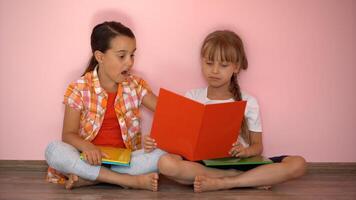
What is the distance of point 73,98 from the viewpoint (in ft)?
7.23

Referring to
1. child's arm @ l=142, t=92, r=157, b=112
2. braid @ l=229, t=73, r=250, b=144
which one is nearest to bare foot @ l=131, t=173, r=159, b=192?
child's arm @ l=142, t=92, r=157, b=112

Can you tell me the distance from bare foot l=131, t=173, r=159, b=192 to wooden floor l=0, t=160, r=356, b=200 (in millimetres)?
26

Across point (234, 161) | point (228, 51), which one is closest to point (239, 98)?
point (228, 51)

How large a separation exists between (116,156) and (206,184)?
0.38 m

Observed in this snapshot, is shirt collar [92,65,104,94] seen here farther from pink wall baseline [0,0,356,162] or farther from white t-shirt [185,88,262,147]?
white t-shirt [185,88,262,147]

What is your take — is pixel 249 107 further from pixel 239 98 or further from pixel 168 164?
pixel 168 164

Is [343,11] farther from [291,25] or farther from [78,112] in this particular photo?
[78,112]

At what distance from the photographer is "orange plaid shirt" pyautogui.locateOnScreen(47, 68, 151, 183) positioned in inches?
87.0

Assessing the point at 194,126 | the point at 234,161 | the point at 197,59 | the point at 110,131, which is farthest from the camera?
the point at 197,59

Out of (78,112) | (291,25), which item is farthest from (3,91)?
(291,25)

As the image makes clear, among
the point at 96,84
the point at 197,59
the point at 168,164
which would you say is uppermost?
the point at 197,59

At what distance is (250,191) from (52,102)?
104 centimetres

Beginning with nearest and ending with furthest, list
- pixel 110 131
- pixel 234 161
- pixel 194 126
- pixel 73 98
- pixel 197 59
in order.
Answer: pixel 194 126
pixel 234 161
pixel 73 98
pixel 110 131
pixel 197 59

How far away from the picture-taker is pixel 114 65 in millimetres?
2223
